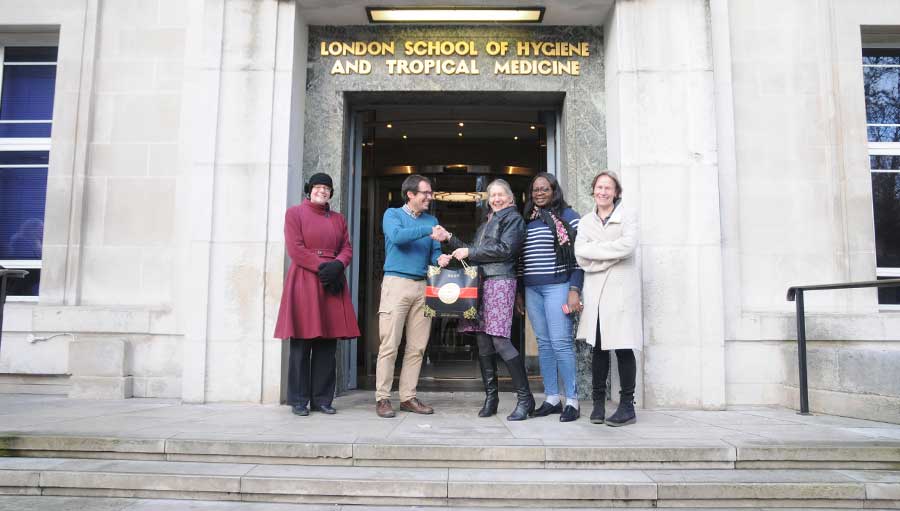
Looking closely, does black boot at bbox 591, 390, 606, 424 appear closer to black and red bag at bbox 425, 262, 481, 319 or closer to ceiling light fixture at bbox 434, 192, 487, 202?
black and red bag at bbox 425, 262, 481, 319

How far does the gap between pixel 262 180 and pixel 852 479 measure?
553cm

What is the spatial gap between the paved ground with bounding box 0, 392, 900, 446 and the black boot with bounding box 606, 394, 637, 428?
0.28 ft

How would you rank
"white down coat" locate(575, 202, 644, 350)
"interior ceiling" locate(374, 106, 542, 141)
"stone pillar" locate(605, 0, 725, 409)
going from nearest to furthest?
"white down coat" locate(575, 202, 644, 350)
"stone pillar" locate(605, 0, 725, 409)
"interior ceiling" locate(374, 106, 542, 141)

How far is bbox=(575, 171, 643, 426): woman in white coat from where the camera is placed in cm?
497

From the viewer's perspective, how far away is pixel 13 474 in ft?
13.0

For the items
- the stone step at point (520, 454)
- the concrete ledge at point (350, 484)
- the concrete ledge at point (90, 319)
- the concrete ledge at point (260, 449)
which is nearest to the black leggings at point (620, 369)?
the stone step at point (520, 454)

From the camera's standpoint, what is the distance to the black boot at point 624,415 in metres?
5.01

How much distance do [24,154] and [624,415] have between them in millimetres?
7290

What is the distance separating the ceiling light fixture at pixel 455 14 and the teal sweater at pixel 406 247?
2.46 metres

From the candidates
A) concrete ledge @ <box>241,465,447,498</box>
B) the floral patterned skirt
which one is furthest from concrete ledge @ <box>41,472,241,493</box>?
the floral patterned skirt

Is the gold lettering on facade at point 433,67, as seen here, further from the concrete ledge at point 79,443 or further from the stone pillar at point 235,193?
the concrete ledge at point 79,443

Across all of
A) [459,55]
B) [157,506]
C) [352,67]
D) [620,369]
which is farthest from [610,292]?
[352,67]

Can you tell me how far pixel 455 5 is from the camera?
259 inches

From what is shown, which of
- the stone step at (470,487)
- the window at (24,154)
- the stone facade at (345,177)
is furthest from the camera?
the window at (24,154)
